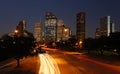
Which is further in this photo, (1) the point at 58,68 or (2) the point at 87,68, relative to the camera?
(2) the point at 87,68

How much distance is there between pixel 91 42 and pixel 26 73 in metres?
64.2

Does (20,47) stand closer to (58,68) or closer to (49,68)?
(49,68)

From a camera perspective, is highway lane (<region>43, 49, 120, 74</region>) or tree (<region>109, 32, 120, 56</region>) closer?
highway lane (<region>43, 49, 120, 74</region>)

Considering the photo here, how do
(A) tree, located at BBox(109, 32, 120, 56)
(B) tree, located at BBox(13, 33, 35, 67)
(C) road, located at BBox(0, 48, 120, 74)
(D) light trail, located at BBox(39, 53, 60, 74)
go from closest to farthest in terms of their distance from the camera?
1. (D) light trail, located at BBox(39, 53, 60, 74)
2. (C) road, located at BBox(0, 48, 120, 74)
3. (B) tree, located at BBox(13, 33, 35, 67)
4. (A) tree, located at BBox(109, 32, 120, 56)

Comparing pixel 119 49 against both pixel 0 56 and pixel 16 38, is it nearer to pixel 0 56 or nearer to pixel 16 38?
pixel 0 56

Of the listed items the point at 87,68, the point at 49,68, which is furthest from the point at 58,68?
the point at 87,68

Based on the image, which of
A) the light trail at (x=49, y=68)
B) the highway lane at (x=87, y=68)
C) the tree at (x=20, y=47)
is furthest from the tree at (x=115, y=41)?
the tree at (x=20, y=47)

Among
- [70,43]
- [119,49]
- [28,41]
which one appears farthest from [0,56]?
[70,43]

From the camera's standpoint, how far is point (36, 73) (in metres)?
36.8

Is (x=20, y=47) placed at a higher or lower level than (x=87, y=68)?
higher

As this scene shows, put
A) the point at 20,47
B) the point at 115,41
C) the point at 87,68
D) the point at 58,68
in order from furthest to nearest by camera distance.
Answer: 1. the point at 115,41
2. the point at 20,47
3. the point at 87,68
4. the point at 58,68

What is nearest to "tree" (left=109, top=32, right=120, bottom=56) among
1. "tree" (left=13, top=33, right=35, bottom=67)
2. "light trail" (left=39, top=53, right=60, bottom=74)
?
"light trail" (left=39, top=53, right=60, bottom=74)

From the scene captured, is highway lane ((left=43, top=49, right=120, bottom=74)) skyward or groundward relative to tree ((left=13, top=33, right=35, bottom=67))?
groundward

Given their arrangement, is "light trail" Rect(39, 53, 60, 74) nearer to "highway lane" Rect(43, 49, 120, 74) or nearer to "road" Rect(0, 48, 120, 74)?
"road" Rect(0, 48, 120, 74)
